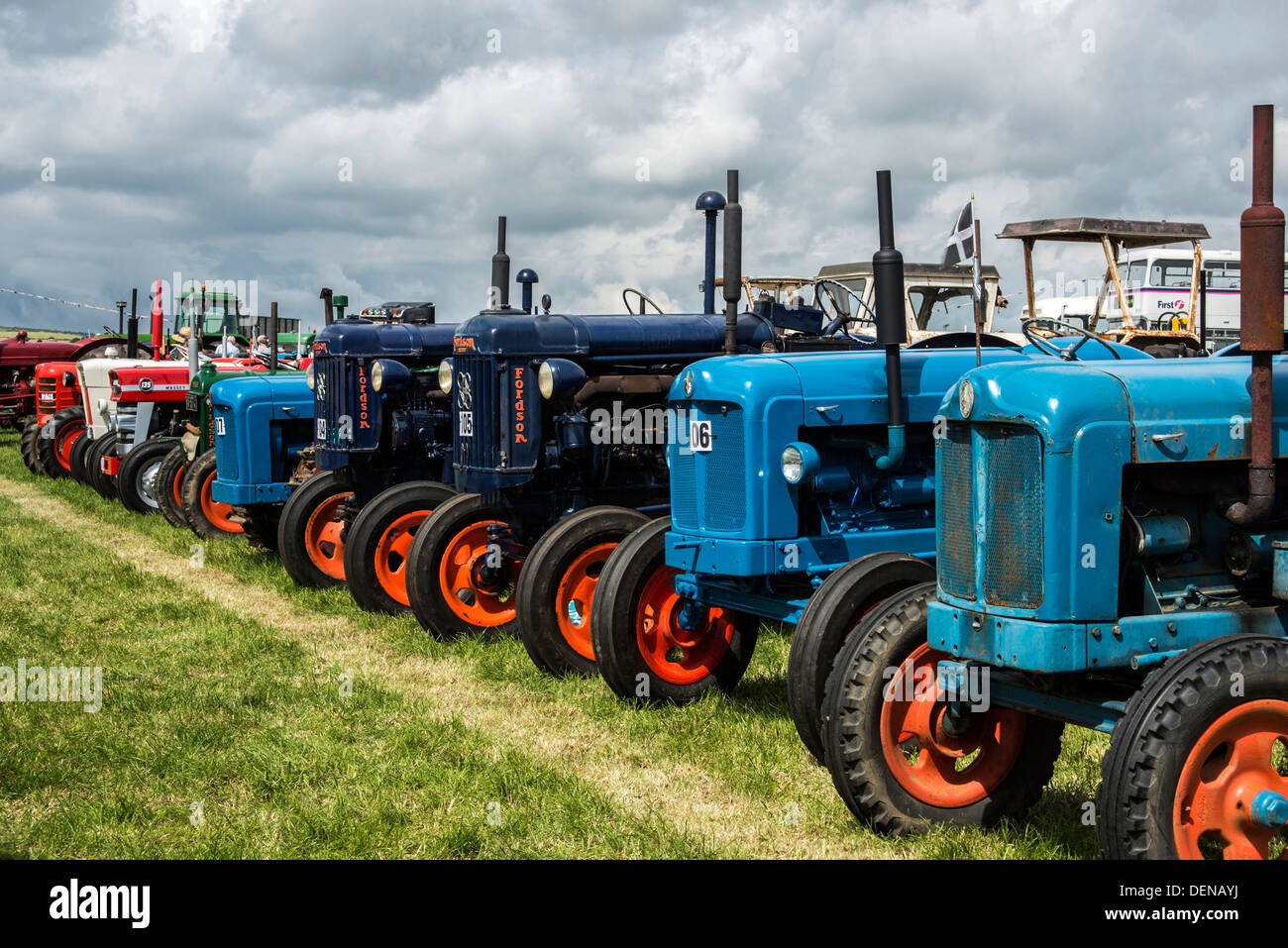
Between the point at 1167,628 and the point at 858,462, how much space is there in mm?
1855

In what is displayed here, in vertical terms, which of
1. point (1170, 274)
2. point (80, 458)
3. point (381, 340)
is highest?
point (1170, 274)

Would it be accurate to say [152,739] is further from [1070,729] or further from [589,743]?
[1070,729]

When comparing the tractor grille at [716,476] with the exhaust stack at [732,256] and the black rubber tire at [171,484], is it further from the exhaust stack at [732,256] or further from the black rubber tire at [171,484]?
the black rubber tire at [171,484]

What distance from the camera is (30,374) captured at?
2111cm

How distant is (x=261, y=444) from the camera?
9.12 metres

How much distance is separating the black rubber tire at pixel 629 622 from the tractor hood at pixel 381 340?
3.49 meters

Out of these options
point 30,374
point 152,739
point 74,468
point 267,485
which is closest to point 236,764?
point 152,739

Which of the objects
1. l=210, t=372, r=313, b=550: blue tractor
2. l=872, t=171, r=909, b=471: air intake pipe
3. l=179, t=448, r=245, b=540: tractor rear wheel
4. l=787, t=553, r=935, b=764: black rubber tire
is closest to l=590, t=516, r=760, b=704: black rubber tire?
l=787, t=553, r=935, b=764: black rubber tire

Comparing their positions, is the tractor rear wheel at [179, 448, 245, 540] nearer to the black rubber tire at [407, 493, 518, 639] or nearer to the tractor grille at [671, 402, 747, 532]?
the black rubber tire at [407, 493, 518, 639]

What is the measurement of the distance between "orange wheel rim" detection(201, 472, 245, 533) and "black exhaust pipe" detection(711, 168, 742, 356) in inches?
249

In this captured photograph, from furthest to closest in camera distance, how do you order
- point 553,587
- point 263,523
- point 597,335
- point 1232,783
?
point 263,523
point 597,335
point 553,587
point 1232,783

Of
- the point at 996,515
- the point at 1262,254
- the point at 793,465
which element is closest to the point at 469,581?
the point at 793,465

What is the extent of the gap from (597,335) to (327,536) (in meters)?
2.56

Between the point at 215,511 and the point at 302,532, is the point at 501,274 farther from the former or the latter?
the point at 215,511
